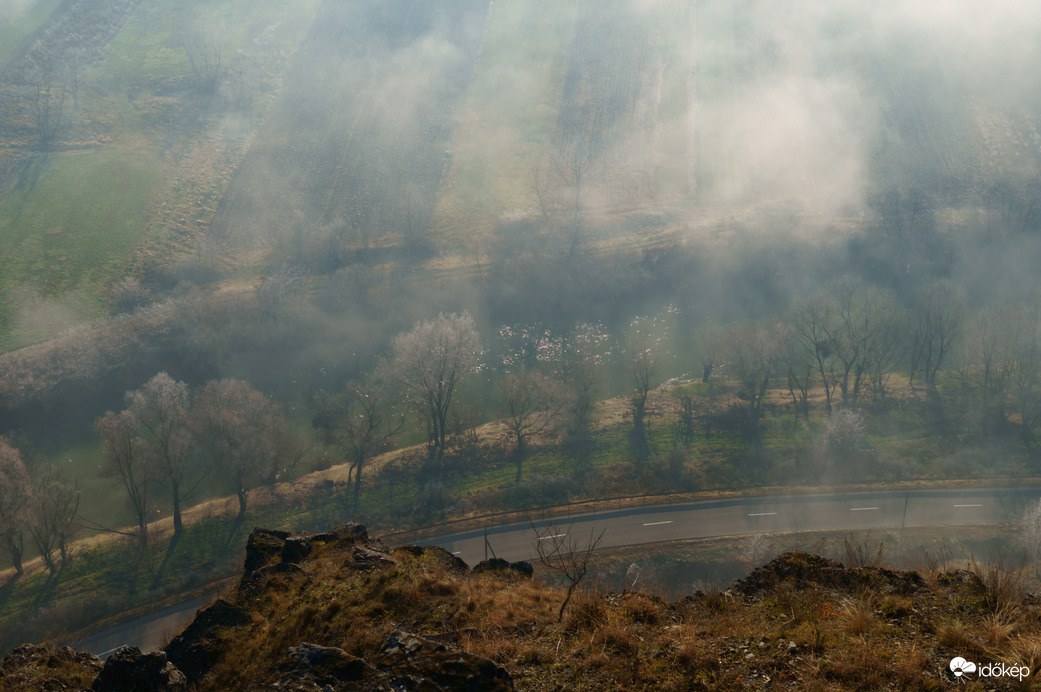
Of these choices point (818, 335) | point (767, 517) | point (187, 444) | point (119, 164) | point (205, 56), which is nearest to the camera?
point (767, 517)

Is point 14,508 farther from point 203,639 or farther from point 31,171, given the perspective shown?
point 31,171

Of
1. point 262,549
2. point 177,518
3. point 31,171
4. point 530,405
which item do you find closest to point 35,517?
point 177,518

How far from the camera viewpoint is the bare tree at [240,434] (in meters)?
55.5

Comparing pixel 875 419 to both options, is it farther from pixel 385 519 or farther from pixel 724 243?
pixel 385 519

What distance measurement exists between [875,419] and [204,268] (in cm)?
9158

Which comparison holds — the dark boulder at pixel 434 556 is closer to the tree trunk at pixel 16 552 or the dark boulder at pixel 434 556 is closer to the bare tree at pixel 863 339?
the tree trunk at pixel 16 552

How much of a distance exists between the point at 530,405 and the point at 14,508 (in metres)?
44.5

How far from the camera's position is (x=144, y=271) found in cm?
8888

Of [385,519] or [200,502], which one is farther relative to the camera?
[200,502]

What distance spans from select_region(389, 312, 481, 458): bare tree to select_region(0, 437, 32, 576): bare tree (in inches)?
1274

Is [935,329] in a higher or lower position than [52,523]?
higher

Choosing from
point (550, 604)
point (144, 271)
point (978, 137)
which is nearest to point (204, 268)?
point (144, 271)

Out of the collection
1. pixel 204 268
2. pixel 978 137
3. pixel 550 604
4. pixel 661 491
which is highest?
pixel 978 137

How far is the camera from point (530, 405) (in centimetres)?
6309
